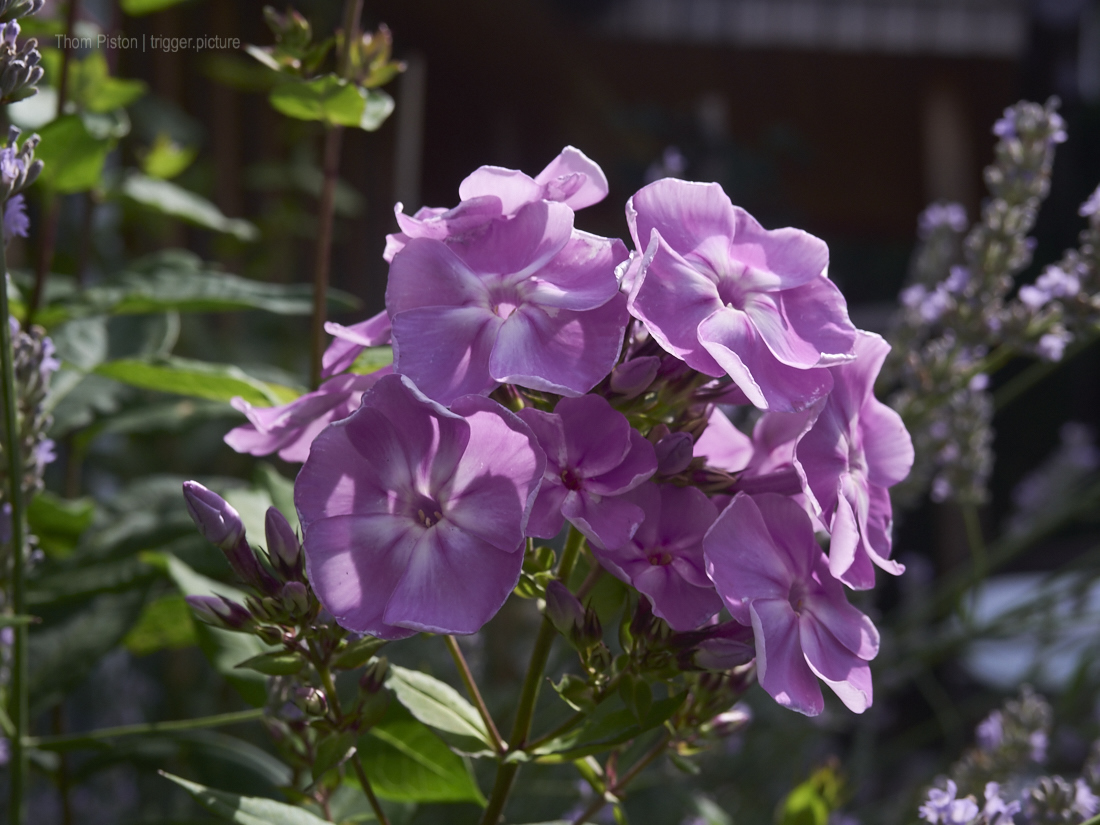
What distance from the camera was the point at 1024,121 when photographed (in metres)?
0.95

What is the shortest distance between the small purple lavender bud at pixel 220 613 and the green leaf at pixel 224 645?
0.60 ft

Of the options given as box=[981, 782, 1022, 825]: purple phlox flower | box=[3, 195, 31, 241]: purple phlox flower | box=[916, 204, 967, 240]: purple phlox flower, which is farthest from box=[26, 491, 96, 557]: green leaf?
box=[916, 204, 967, 240]: purple phlox flower

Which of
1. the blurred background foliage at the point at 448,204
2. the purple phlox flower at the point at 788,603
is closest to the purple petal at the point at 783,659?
the purple phlox flower at the point at 788,603

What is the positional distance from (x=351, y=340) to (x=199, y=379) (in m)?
0.20

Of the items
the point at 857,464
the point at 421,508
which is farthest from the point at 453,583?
the point at 857,464

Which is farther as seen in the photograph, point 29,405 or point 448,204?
point 448,204

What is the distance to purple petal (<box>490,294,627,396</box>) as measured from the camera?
44 centimetres

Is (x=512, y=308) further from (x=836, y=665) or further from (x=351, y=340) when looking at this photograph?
(x=836, y=665)

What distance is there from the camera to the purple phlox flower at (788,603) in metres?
0.45

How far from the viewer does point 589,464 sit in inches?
18.3

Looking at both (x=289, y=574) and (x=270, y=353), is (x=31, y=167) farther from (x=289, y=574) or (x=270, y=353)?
(x=270, y=353)

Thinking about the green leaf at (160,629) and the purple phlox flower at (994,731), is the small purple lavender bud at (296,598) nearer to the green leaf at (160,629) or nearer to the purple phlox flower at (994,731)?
the green leaf at (160,629)

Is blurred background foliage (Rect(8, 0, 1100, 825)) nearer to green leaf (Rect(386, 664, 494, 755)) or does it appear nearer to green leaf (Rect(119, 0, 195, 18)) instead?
green leaf (Rect(119, 0, 195, 18))

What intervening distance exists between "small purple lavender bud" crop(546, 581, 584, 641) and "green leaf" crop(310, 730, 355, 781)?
0.12 m
